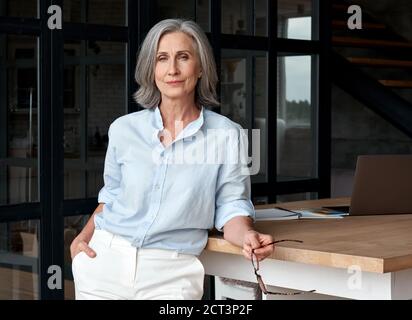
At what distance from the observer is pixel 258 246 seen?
7.87ft

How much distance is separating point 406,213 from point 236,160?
0.96 metres

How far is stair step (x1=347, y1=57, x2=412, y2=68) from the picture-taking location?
666cm

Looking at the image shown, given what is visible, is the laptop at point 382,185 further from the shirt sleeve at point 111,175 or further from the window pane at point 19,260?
the window pane at point 19,260

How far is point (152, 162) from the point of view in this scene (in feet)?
8.39

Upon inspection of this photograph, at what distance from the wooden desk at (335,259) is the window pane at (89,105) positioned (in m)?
1.27

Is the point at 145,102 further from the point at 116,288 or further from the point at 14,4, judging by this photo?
the point at 14,4

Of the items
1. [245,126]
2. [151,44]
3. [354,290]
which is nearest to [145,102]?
[151,44]

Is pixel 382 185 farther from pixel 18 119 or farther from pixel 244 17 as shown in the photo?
pixel 244 17

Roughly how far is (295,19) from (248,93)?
58cm

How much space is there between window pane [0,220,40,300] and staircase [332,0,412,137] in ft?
8.07

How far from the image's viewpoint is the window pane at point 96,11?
12.8ft

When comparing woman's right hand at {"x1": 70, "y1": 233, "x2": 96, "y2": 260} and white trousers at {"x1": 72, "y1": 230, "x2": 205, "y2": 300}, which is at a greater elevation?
woman's right hand at {"x1": 70, "y1": 233, "x2": 96, "y2": 260}

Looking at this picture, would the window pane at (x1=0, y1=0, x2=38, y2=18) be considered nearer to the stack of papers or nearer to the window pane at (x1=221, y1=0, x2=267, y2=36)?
the window pane at (x1=221, y1=0, x2=267, y2=36)

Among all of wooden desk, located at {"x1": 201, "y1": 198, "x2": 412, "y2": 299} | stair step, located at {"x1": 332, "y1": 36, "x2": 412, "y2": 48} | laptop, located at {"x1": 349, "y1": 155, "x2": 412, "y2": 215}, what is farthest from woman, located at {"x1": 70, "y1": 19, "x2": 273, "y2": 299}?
stair step, located at {"x1": 332, "y1": 36, "x2": 412, "y2": 48}
